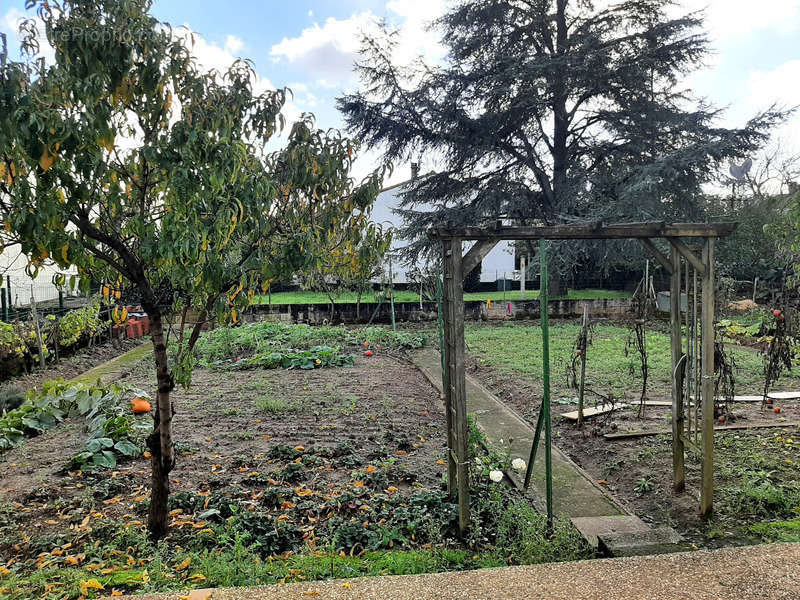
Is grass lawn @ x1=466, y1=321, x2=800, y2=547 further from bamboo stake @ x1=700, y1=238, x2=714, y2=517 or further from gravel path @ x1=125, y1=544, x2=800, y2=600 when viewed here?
gravel path @ x1=125, y1=544, x2=800, y2=600

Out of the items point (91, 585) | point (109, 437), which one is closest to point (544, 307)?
point (91, 585)

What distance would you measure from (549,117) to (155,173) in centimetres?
1994

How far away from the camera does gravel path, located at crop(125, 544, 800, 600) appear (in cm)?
297

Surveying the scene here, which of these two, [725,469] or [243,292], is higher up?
[243,292]

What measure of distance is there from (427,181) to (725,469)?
57.6 feet

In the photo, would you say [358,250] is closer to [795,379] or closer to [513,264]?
[795,379]

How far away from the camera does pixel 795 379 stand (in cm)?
894

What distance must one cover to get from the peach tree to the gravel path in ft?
5.02

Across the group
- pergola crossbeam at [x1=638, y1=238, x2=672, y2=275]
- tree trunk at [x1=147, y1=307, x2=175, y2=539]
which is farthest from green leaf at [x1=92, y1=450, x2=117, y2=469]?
pergola crossbeam at [x1=638, y1=238, x2=672, y2=275]

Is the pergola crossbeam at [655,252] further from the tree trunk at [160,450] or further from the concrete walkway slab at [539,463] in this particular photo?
the tree trunk at [160,450]

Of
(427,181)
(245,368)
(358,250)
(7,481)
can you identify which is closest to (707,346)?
(358,250)

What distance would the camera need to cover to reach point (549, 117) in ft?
70.0

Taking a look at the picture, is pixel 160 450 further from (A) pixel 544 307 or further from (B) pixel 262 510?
(A) pixel 544 307

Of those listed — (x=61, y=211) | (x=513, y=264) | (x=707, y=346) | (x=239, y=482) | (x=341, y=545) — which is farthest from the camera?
(x=513, y=264)
